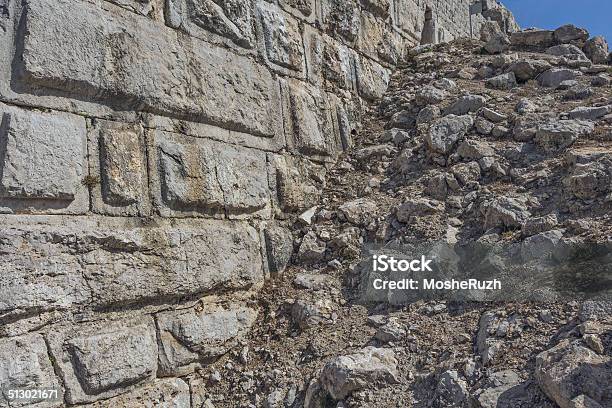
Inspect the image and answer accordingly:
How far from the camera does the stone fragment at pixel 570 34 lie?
18.4 feet

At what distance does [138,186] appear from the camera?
2975 mm

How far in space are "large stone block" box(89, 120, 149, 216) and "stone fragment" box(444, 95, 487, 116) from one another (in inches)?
102

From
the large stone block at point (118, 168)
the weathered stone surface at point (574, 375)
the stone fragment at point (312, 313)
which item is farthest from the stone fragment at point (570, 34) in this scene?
the large stone block at point (118, 168)

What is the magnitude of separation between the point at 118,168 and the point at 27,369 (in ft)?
3.29

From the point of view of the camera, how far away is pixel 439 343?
2.84 meters

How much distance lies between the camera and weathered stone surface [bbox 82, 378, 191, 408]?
270 centimetres

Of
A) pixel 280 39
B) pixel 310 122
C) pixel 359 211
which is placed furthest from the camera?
pixel 310 122

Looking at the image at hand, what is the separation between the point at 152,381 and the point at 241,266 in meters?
0.88

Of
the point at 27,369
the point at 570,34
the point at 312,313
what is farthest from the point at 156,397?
the point at 570,34

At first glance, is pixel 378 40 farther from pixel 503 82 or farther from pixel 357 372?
pixel 357 372

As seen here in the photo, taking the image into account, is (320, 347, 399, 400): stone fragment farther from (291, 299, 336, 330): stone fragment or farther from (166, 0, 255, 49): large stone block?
(166, 0, 255, 49): large stone block

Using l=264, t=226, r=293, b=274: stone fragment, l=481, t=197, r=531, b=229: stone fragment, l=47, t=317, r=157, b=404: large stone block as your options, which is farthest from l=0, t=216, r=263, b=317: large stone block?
l=481, t=197, r=531, b=229: stone fragment

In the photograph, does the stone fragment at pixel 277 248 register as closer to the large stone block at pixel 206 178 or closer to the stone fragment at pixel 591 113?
the large stone block at pixel 206 178

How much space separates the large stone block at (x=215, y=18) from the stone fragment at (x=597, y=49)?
3189 mm
